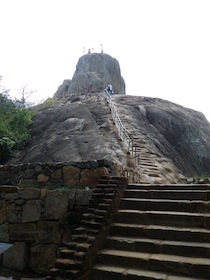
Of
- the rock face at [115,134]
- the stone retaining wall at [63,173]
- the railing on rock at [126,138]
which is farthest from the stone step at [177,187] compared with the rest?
the railing on rock at [126,138]

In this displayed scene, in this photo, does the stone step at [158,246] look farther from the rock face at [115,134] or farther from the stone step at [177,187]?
the rock face at [115,134]

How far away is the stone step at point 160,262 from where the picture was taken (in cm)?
404

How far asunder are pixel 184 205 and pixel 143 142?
932 centimetres

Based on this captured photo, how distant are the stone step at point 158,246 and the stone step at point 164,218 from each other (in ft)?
1.34

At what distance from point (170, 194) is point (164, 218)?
73cm

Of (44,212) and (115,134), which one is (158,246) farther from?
(115,134)

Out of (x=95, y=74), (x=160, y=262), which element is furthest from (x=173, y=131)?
(x=95, y=74)

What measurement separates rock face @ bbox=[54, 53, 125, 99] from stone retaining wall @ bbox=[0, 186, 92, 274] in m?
27.2

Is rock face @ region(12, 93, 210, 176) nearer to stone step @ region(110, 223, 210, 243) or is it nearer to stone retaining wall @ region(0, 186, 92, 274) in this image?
stone retaining wall @ region(0, 186, 92, 274)

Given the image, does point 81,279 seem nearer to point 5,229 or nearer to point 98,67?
point 5,229

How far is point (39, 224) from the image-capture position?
5574 millimetres

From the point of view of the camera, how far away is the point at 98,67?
117 ft

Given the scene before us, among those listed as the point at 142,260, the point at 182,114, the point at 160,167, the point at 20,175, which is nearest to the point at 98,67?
the point at 182,114

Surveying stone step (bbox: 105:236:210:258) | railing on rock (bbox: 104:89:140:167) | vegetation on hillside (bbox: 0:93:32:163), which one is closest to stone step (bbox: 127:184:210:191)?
stone step (bbox: 105:236:210:258)
